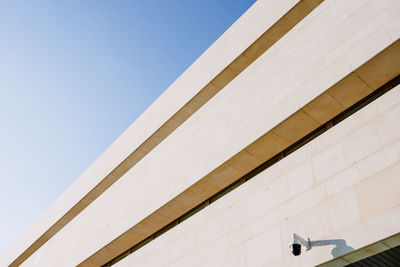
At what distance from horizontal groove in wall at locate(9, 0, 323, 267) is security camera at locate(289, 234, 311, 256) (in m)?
8.31

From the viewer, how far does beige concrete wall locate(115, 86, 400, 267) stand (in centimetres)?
570

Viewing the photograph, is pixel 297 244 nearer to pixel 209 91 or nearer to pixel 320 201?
pixel 320 201

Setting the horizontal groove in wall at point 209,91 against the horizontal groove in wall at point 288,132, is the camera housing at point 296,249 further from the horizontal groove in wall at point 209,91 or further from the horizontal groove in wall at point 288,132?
the horizontal groove in wall at point 209,91

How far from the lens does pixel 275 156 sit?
9.35 metres

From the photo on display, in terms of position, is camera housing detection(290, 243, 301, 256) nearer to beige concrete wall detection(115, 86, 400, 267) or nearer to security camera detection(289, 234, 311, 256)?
security camera detection(289, 234, 311, 256)

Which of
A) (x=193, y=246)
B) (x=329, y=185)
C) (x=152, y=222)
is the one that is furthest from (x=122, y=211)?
(x=329, y=185)

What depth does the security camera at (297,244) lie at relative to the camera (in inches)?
234

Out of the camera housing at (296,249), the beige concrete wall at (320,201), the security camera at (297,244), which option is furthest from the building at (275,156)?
the camera housing at (296,249)

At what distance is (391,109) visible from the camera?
6.54 metres

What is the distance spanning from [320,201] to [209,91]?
8233mm

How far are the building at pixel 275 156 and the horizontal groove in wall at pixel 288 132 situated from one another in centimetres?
3

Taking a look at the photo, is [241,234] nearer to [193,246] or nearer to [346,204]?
[193,246]

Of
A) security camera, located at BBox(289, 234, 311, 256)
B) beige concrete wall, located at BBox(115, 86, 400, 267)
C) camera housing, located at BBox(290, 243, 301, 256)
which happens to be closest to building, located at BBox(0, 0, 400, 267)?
beige concrete wall, located at BBox(115, 86, 400, 267)

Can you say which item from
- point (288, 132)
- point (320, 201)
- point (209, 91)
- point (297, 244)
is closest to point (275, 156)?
point (288, 132)
